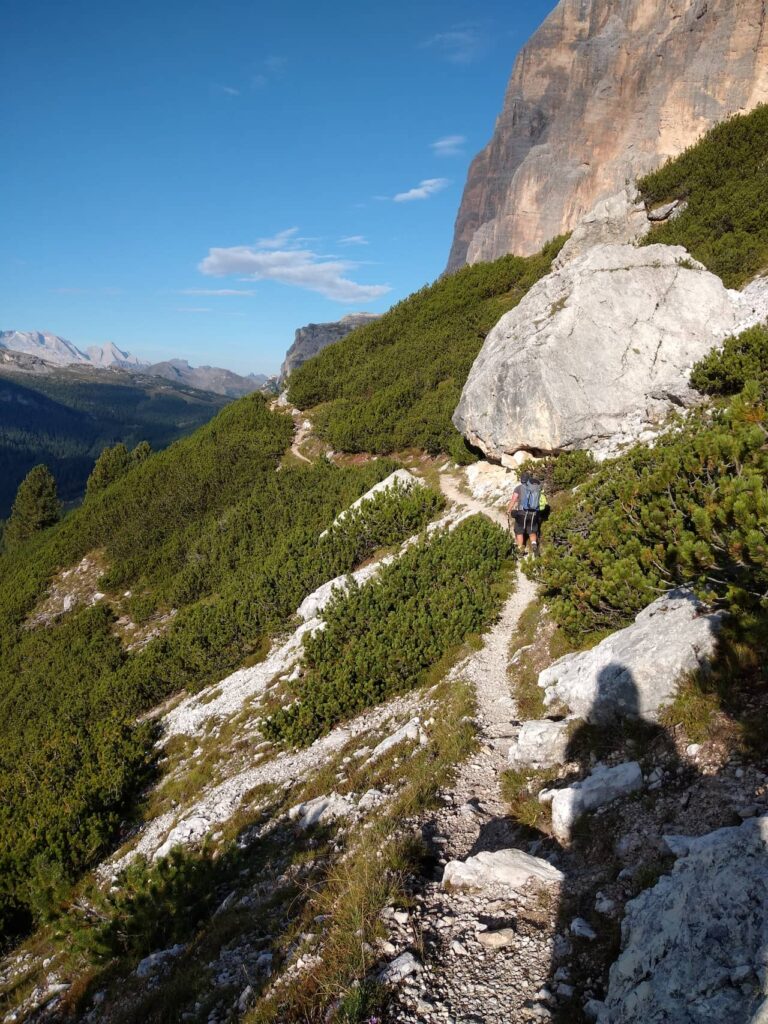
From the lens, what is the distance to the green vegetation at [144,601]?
11.2m

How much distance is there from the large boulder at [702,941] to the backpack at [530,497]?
999 cm

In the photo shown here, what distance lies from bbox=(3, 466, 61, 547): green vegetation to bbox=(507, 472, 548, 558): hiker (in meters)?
40.0

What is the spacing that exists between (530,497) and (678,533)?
7.17 meters

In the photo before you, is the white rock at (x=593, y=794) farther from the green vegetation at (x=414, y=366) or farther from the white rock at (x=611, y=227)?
the white rock at (x=611, y=227)

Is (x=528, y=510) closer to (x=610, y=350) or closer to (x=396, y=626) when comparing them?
(x=396, y=626)

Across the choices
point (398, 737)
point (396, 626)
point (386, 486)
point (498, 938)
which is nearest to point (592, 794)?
point (498, 938)

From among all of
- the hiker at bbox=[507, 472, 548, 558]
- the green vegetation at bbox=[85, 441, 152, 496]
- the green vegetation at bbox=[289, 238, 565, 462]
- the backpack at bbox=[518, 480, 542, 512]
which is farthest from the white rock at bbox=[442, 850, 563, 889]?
the green vegetation at bbox=[85, 441, 152, 496]

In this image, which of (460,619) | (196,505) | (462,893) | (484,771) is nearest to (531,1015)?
(462,893)

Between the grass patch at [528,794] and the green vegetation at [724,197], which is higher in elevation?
the green vegetation at [724,197]

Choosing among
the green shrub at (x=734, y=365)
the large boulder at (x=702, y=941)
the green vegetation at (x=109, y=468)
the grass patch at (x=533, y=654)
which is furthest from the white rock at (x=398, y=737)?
the green vegetation at (x=109, y=468)

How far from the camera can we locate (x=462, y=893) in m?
4.38

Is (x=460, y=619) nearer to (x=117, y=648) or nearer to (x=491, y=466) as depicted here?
(x=491, y=466)

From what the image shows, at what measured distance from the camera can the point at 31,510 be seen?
4106 centimetres

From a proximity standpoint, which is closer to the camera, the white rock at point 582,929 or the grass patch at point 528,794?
the white rock at point 582,929
